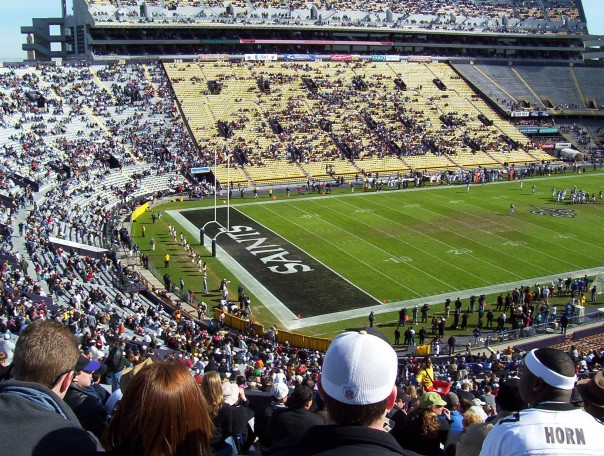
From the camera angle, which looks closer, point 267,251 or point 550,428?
point 550,428

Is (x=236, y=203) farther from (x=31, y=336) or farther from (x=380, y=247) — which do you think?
(x=31, y=336)

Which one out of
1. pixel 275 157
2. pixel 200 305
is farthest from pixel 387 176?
pixel 200 305

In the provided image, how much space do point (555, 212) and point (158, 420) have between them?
4200 cm

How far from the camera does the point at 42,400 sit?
2893mm

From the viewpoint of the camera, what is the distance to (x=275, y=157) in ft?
174

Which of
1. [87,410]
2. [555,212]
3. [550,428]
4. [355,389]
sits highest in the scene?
[355,389]

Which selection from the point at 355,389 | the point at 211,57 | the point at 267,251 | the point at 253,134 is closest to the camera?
the point at 355,389

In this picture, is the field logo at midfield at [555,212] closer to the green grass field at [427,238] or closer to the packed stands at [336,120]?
the green grass field at [427,238]

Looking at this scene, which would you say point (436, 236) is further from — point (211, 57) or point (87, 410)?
point (211, 57)

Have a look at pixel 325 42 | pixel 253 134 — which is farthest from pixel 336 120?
pixel 325 42

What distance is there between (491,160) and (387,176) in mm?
11968

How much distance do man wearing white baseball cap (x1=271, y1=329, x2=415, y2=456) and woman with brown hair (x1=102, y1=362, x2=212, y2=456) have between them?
402mm

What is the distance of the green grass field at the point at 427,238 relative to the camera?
1140 inches

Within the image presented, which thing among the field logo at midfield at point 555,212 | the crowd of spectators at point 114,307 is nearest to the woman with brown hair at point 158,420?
the crowd of spectators at point 114,307
